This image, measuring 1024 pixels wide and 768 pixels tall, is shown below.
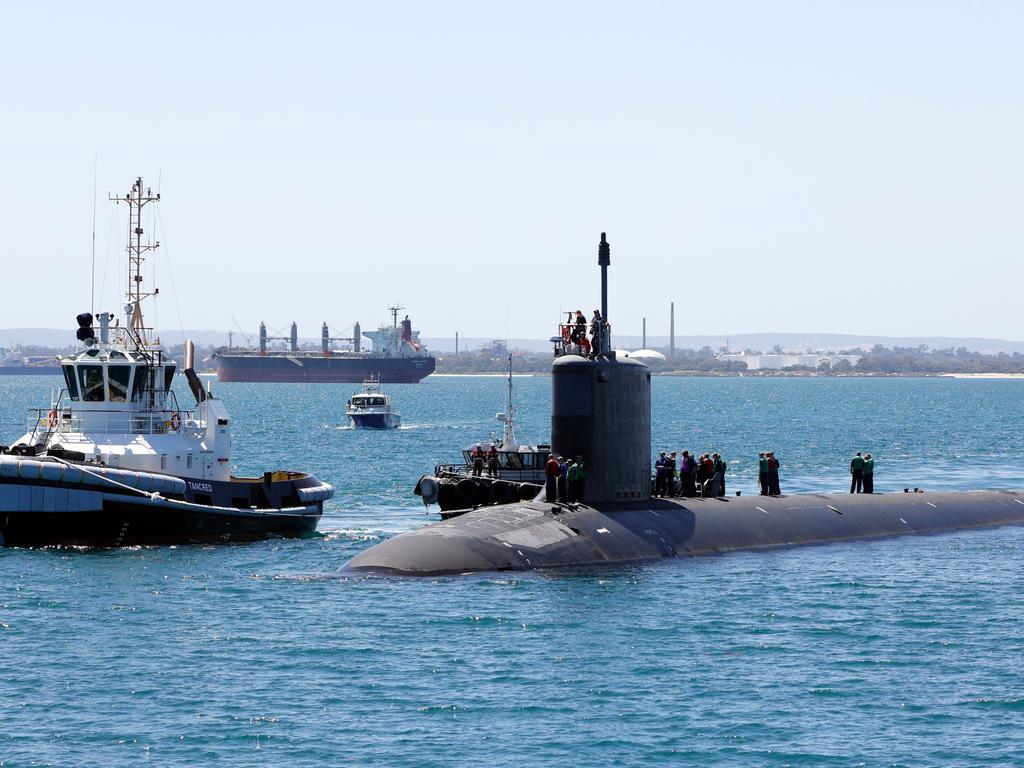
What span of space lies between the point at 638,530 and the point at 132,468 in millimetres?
16220

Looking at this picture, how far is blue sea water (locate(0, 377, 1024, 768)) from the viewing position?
23.4 meters

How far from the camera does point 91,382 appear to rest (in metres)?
47.2

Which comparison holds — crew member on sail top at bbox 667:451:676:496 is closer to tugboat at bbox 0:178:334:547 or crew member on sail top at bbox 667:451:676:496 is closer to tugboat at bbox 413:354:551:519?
tugboat at bbox 413:354:551:519

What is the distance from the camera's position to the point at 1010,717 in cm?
2522

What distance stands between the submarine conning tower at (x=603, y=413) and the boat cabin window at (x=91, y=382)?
1540cm

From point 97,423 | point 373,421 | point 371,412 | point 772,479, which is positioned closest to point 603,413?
point 772,479

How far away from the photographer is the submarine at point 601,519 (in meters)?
36.4

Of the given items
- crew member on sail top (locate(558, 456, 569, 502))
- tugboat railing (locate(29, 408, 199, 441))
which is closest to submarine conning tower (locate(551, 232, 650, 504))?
crew member on sail top (locate(558, 456, 569, 502))

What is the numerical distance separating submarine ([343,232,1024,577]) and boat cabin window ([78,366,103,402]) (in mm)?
13213

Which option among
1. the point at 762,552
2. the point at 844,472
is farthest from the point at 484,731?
the point at 844,472

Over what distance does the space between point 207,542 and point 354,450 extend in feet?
190

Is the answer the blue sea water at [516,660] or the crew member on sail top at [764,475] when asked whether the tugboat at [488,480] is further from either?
the crew member on sail top at [764,475]

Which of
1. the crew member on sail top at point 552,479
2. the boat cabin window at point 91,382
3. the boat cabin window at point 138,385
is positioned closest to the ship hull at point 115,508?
the boat cabin window at point 138,385

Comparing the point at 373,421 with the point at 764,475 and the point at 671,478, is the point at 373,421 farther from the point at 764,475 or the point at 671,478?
the point at 671,478
